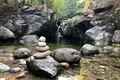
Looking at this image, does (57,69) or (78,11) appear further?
(78,11)

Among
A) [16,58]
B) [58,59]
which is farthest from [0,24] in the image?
[58,59]

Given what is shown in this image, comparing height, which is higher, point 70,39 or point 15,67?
point 15,67

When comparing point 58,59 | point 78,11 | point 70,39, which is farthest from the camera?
point 78,11

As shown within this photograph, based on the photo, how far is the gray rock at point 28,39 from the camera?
19230 millimetres

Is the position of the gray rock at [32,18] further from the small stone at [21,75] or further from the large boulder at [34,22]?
the small stone at [21,75]

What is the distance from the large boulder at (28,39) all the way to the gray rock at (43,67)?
27.9 feet

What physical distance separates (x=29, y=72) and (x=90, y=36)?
9875 mm

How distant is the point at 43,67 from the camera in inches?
400

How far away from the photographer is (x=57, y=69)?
10453mm

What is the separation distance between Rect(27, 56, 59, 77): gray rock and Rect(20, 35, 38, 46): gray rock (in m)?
8.52

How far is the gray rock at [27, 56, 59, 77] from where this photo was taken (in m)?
10.0

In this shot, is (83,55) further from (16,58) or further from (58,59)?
(16,58)

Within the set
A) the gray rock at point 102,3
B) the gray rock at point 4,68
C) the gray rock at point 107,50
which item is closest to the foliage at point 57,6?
the gray rock at point 102,3

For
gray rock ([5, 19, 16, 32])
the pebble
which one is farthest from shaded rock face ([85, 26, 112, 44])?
the pebble
